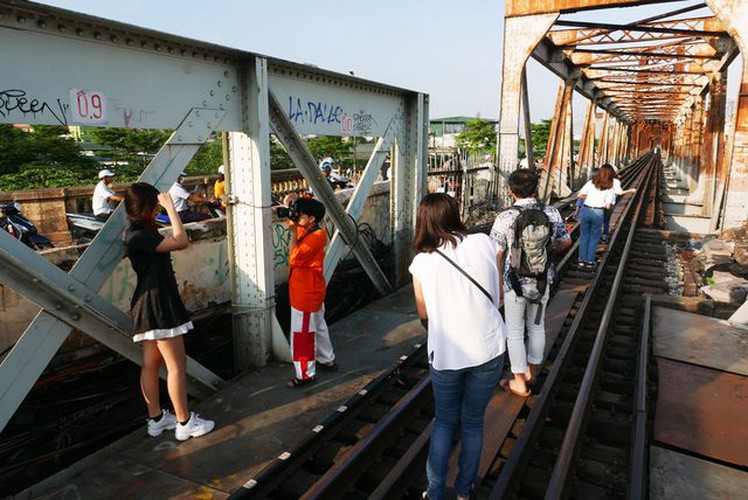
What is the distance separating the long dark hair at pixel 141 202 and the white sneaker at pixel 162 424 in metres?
1.60

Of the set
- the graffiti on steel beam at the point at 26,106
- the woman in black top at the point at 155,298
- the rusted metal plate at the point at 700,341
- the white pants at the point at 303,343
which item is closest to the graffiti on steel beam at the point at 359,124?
the white pants at the point at 303,343

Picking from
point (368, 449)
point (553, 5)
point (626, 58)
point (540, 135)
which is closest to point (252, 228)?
point (368, 449)

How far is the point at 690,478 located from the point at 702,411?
1118mm

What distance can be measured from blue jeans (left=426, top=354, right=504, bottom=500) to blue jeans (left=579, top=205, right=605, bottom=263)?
6819 mm

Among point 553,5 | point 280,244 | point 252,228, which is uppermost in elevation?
point 553,5

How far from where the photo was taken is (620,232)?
13258mm

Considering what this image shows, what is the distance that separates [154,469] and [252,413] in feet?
3.21

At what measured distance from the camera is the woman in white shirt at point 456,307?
113 inches

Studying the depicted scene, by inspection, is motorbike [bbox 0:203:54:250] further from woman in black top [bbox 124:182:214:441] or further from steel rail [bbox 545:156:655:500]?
steel rail [bbox 545:156:655:500]

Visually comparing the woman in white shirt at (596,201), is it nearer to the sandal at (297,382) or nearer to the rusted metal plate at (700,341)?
the rusted metal plate at (700,341)

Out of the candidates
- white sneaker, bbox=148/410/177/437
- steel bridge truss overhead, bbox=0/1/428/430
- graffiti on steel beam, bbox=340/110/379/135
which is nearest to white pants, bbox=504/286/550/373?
steel bridge truss overhead, bbox=0/1/428/430

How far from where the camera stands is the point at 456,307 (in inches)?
113

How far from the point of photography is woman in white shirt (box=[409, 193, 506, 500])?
9.44ft

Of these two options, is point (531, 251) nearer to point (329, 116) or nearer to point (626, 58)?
point (329, 116)
